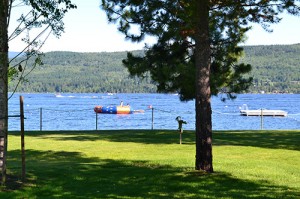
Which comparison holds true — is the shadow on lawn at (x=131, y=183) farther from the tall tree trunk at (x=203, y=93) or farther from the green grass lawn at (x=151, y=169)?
the tall tree trunk at (x=203, y=93)

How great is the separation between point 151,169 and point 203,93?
2.21 meters

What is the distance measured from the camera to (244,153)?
15898mm

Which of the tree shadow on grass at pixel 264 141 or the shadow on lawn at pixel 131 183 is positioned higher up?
the tree shadow on grass at pixel 264 141

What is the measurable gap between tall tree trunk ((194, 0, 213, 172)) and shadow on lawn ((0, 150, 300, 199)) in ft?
1.46

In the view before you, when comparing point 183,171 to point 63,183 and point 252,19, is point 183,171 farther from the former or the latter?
point 252,19

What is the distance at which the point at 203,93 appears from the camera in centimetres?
1148

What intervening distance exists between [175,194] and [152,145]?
8.62 m

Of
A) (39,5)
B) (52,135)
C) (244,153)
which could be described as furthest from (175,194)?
(52,135)

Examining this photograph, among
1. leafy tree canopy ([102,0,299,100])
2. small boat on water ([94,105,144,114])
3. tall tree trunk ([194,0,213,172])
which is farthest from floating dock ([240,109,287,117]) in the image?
tall tree trunk ([194,0,213,172])

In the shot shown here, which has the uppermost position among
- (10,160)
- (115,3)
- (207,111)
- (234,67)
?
(115,3)

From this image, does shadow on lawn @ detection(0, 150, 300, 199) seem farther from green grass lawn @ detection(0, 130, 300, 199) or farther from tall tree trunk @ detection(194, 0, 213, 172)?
tall tree trunk @ detection(194, 0, 213, 172)

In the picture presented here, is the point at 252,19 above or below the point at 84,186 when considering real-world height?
above

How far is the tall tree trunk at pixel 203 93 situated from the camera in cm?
1145

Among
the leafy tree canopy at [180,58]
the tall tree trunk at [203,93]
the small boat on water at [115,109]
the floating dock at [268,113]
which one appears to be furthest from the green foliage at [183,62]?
the small boat on water at [115,109]
